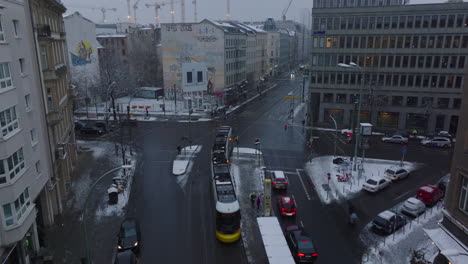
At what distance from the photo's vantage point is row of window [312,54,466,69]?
175 ft

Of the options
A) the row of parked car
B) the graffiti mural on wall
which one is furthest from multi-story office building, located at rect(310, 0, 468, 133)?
the graffiti mural on wall

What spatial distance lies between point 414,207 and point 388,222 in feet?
13.8

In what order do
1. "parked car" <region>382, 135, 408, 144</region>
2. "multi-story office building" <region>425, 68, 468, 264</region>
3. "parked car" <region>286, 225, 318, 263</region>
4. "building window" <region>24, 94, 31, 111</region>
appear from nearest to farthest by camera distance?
"multi-story office building" <region>425, 68, 468, 264</region> < "parked car" <region>286, 225, 318, 263</region> < "building window" <region>24, 94, 31, 111</region> < "parked car" <region>382, 135, 408, 144</region>

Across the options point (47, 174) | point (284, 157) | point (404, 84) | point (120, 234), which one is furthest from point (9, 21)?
point (404, 84)

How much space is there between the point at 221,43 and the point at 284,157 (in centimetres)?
4090

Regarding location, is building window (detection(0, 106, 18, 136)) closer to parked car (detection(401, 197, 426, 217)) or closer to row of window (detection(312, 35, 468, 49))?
parked car (detection(401, 197, 426, 217))

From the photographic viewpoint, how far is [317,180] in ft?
120

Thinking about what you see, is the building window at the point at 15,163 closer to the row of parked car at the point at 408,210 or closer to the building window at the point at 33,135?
the building window at the point at 33,135

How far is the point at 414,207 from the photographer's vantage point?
2838cm

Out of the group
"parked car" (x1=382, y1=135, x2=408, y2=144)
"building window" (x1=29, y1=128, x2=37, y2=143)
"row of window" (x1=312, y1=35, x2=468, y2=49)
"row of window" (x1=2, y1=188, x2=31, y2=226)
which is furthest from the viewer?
"row of window" (x1=312, y1=35, x2=468, y2=49)

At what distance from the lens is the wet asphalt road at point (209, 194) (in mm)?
24297

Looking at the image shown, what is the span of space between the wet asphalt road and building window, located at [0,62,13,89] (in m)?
13.4

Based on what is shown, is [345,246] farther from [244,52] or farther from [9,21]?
[244,52]

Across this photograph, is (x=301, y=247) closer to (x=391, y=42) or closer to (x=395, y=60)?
(x=395, y=60)
